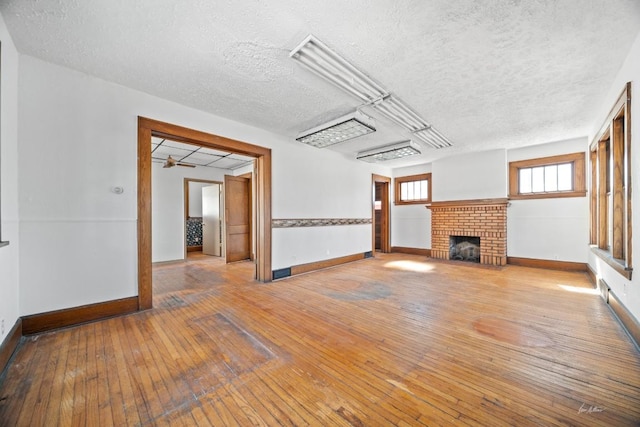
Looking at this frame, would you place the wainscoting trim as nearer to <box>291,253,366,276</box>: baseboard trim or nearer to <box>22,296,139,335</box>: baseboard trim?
<box>291,253,366,276</box>: baseboard trim

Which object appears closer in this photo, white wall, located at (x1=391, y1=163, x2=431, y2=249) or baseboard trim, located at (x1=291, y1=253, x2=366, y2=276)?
baseboard trim, located at (x1=291, y1=253, x2=366, y2=276)

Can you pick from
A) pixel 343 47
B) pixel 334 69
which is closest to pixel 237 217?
pixel 334 69

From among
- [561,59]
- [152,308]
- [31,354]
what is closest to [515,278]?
[561,59]

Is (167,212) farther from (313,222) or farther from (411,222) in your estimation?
(411,222)

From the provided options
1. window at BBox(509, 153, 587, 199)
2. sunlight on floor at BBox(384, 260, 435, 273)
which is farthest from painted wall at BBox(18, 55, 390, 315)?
window at BBox(509, 153, 587, 199)

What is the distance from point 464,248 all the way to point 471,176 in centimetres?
182

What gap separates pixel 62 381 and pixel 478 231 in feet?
22.6

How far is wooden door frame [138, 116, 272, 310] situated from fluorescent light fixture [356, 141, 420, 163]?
7.68 feet

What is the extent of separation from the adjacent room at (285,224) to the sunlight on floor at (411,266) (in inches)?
32.3

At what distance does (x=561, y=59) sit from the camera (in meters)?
2.34

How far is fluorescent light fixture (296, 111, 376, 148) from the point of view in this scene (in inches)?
135

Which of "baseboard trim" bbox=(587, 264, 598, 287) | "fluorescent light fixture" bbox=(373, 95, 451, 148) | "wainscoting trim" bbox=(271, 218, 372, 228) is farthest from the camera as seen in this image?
"wainscoting trim" bbox=(271, 218, 372, 228)

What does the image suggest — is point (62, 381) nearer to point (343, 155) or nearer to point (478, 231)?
point (343, 155)

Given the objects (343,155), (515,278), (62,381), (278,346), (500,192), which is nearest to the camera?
(62,381)
